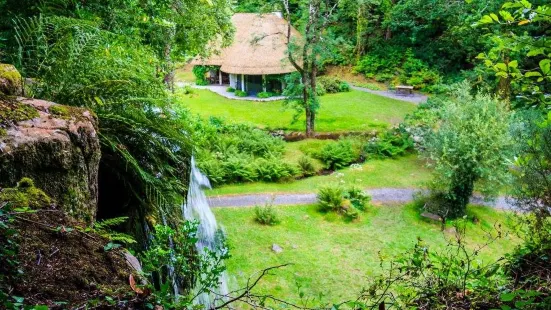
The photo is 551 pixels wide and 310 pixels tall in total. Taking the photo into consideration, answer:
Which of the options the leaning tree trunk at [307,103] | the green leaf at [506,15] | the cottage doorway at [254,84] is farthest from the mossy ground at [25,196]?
the cottage doorway at [254,84]

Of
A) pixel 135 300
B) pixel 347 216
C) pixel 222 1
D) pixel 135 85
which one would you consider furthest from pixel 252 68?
pixel 135 300

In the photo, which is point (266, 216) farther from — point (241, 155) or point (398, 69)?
point (398, 69)

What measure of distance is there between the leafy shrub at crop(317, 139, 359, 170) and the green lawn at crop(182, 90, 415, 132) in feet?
10.8

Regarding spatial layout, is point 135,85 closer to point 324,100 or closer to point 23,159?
point 23,159

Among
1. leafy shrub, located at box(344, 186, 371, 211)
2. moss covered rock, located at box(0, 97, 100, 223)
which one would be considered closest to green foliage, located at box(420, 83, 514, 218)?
leafy shrub, located at box(344, 186, 371, 211)

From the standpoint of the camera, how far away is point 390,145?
1839 cm

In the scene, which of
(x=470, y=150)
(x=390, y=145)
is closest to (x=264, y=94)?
(x=390, y=145)

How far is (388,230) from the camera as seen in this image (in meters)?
12.4

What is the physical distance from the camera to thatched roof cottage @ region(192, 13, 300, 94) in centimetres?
2652

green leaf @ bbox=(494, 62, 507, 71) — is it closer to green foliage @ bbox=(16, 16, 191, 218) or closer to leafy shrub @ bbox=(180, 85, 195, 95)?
green foliage @ bbox=(16, 16, 191, 218)

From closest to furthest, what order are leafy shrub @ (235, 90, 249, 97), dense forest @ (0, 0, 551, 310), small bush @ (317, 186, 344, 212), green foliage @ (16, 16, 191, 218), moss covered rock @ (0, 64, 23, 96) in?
dense forest @ (0, 0, 551, 310), moss covered rock @ (0, 64, 23, 96), green foliage @ (16, 16, 191, 218), small bush @ (317, 186, 344, 212), leafy shrub @ (235, 90, 249, 97)

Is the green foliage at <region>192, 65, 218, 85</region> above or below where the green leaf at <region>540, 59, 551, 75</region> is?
below

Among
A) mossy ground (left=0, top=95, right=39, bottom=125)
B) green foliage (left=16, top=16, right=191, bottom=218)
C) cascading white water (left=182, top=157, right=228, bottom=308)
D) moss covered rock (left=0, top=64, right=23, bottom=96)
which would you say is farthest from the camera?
cascading white water (left=182, top=157, right=228, bottom=308)

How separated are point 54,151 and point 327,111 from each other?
71.6 feet
